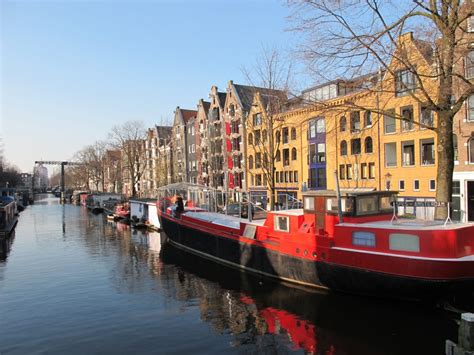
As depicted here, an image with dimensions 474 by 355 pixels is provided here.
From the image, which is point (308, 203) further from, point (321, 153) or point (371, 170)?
point (321, 153)

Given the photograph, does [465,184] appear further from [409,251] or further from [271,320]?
[271,320]

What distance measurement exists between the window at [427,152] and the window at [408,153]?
111 centimetres

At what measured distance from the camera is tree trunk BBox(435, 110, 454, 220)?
1727cm

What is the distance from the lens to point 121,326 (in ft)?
48.8

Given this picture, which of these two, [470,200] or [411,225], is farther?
[470,200]

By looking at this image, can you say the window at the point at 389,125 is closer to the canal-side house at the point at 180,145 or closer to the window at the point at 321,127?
the window at the point at 321,127

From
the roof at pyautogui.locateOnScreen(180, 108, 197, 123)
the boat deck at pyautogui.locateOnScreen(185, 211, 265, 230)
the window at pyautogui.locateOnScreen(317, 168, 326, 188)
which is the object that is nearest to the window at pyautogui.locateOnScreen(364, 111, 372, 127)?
the window at pyautogui.locateOnScreen(317, 168, 326, 188)

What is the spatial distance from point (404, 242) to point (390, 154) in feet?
86.4

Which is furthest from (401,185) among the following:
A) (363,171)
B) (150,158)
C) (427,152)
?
(150,158)

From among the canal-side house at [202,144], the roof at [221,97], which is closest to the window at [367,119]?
the roof at [221,97]

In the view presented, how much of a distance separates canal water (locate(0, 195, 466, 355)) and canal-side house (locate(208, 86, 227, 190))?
124ft

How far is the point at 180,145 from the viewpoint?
80.4 m

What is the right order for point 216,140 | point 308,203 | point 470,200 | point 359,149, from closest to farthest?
1. point 308,203
2. point 470,200
3. point 359,149
4. point 216,140

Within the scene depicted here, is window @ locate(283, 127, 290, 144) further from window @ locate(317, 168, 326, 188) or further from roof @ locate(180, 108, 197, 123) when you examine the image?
roof @ locate(180, 108, 197, 123)
